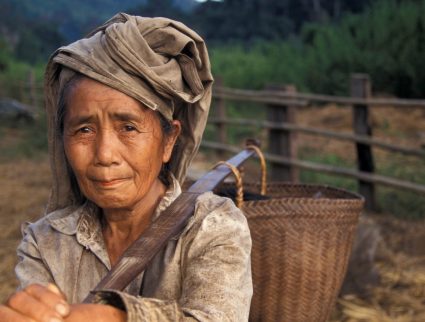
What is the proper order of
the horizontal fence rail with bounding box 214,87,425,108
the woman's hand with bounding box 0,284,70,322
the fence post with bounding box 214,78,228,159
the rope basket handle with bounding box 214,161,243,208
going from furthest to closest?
1. the fence post with bounding box 214,78,228,159
2. the horizontal fence rail with bounding box 214,87,425,108
3. the rope basket handle with bounding box 214,161,243,208
4. the woman's hand with bounding box 0,284,70,322

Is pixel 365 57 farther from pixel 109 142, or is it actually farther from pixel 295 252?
pixel 109 142

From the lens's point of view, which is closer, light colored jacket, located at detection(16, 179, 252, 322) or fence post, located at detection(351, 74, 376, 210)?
light colored jacket, located at detection(16, 179, 252, 322)

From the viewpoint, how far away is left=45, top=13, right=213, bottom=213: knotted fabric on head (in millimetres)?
1418

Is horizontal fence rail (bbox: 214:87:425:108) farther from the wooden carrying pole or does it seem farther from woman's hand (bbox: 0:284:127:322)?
woman's hand (bbox: 0:284:127:322)

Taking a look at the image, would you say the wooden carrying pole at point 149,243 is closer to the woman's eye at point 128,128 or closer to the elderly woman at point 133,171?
the elderly woman at point 133,171

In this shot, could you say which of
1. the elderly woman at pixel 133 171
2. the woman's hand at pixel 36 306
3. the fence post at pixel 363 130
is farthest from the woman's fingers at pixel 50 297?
the fence post at pixel 363 130

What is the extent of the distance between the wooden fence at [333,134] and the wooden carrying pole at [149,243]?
405 cm

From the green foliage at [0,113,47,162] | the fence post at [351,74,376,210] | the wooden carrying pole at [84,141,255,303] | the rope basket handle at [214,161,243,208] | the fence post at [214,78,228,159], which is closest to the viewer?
the wooden carrying pole at [84,141,255,303]

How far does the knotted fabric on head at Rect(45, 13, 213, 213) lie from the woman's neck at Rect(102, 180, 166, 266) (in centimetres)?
15

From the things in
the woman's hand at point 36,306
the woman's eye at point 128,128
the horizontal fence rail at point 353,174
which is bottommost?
the horizontal fence rail at point 353,174

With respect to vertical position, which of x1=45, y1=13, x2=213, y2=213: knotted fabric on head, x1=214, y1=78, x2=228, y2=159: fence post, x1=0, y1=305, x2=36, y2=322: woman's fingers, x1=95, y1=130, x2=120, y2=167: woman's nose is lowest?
x1=214, y1=78, x2=228, y2=159: fence post

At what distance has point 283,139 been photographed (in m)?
6.62

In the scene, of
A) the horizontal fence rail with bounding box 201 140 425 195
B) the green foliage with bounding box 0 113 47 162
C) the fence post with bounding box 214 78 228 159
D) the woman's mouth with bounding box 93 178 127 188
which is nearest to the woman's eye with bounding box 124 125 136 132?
the woman's mouth with bounding box 93 178 127 188

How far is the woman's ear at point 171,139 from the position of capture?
5.32 ft
